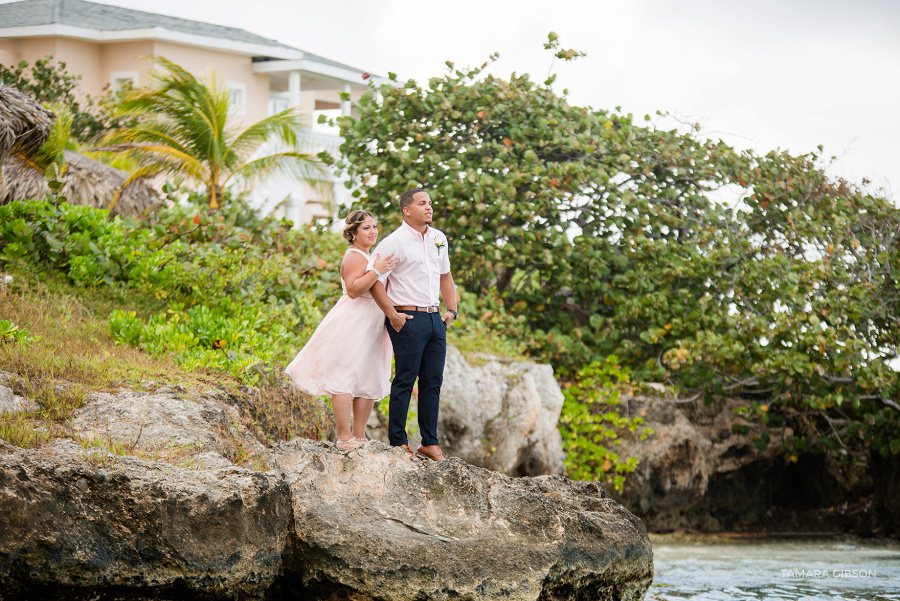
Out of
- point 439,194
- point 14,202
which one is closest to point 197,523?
point 14,202

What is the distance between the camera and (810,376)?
43.5ft

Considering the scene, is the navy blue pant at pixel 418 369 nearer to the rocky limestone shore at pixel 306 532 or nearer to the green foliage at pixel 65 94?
the rocky limestone shore at pixel 306 532

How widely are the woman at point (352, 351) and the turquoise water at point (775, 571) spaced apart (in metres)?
3.54

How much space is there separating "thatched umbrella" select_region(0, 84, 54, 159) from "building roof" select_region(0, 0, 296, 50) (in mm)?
16413

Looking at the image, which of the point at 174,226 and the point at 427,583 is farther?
the point at 174,226

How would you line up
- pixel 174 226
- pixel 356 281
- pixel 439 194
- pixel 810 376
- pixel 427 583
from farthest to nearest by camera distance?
1. pixel 439 194
2. pixel 810 376
3. pixel 174 226
4. pixel 356 281
5. pixel 427 583

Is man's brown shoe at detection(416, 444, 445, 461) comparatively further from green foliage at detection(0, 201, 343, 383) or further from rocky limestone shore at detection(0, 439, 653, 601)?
green foliage at detection(0, 201, 343, 383)

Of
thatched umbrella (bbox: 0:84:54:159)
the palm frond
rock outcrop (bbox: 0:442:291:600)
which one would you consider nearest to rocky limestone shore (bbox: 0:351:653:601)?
rock outcrop (bbox: 0:442:291:600)

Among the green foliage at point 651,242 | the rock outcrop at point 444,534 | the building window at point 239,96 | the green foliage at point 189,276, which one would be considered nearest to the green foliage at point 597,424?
the green foliage at point 651,242

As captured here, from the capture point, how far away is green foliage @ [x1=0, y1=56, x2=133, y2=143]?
73.9 feet

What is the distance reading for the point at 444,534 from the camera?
589 cm

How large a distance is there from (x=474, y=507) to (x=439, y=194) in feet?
28.1

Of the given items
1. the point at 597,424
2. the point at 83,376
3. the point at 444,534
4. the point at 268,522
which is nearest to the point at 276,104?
the point at 597,424

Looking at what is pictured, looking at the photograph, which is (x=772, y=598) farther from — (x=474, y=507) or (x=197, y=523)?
(x=197, y=523)
